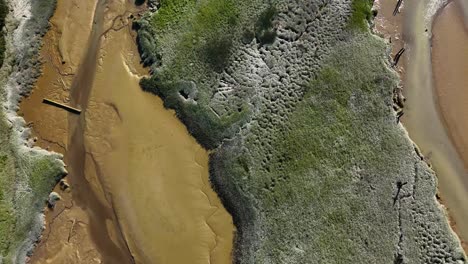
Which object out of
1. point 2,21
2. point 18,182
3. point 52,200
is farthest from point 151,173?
point 2,21

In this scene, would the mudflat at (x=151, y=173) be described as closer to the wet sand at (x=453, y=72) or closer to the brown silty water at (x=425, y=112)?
the brown silty water at (x=425, y=112)

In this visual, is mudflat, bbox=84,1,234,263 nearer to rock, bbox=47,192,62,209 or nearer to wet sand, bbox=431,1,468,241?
rock, bbox=47,192,62,209

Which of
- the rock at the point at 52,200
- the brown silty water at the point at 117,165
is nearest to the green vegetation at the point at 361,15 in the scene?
the brown silty water at the point at 117,165

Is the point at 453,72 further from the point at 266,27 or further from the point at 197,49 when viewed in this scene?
the point at 197,49

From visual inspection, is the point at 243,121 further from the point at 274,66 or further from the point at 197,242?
the point at 197,242

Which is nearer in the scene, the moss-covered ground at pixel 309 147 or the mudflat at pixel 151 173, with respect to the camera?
the moss-covered ground at pixel 309 147

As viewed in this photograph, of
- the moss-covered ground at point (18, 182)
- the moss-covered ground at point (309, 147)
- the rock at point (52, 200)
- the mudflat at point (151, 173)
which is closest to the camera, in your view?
the moss-covered ground at point (18, 182)
